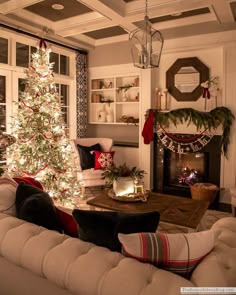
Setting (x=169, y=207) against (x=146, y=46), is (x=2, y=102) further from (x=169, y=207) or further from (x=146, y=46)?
(x=169, y=207)

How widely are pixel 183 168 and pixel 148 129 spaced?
3.27 feet

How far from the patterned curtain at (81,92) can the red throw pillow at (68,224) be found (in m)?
4.20

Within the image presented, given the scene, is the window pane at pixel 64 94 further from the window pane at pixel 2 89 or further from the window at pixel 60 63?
the window pane at pixel 2 89

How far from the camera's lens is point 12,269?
1238 millimetres

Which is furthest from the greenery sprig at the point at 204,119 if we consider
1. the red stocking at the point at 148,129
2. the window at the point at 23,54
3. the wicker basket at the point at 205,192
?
the window at the point at 23,54

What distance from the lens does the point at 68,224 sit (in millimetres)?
1673

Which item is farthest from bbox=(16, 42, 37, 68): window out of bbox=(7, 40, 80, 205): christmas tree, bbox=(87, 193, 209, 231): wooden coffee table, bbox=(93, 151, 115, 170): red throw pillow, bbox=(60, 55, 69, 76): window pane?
bbox=(87, 193, 209, 231): wooden coffee table

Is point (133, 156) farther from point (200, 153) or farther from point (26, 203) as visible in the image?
point (26, 203)

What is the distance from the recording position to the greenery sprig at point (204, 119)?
427 cm

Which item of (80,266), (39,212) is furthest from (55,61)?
(80,266)

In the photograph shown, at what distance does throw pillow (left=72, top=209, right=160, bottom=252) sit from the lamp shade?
1.82 metres

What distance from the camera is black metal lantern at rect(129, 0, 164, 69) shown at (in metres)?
2.71

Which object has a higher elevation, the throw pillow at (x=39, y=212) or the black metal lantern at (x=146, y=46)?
the black metal lantern at (x=146, y=46)

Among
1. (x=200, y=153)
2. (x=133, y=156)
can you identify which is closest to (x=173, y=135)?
(x=200, y=153)
